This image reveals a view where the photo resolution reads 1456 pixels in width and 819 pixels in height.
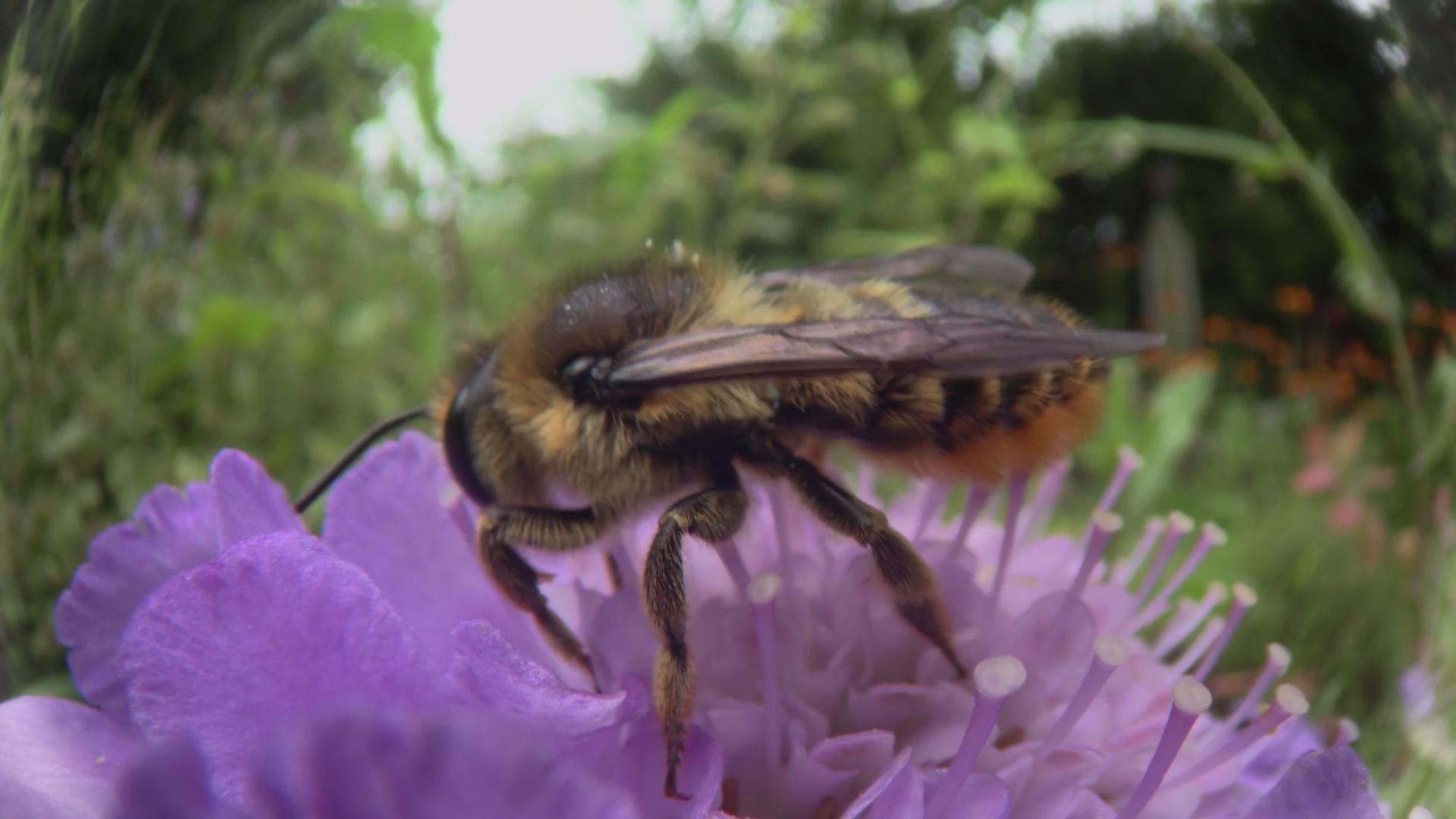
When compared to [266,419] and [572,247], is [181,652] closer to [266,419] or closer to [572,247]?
[266,419]

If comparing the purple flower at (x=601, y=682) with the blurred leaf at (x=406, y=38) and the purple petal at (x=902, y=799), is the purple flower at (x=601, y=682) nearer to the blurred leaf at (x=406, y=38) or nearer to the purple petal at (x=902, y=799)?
the purple petal at (x=902, y=799)

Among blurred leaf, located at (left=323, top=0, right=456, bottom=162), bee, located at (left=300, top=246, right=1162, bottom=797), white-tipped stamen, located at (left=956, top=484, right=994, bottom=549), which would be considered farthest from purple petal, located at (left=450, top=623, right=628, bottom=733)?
blurred leaf, located at (left=323, top=0, right=456, bottom=162)

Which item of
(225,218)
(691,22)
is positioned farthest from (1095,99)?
(225,218)

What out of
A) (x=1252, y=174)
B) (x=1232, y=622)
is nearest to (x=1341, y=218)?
(x=1252, y=174)

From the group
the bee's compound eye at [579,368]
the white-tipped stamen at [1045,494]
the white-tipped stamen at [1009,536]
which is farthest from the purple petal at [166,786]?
the white-tipped stamen at [1045,494]

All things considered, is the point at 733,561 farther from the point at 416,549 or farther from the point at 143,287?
the point at 143,287
